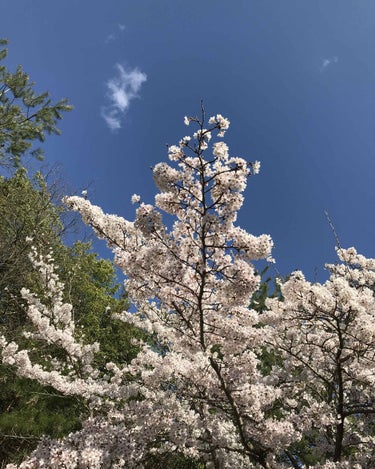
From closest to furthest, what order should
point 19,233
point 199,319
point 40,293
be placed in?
1. point 199,319
2. point 40,293
3. point 19,233

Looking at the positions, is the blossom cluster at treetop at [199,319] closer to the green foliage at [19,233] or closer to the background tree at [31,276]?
the background tree at [31,276]

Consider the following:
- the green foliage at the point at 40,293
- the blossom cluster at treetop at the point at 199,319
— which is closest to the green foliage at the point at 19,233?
the green foliage at the point at 40,293

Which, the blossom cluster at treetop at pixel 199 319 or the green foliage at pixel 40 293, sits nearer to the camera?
the blossom cluster at treetop at pixel 199 319

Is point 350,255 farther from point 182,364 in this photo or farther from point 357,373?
point 182,364

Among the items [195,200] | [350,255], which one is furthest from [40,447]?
[350,255]

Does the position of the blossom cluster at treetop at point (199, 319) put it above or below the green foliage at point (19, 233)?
below

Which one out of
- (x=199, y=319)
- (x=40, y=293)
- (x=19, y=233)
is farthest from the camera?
(x=19, y=233)

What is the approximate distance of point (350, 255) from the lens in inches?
387

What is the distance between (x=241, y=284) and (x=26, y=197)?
57.8ft

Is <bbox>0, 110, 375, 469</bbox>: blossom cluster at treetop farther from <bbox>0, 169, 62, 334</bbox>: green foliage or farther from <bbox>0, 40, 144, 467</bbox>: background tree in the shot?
<bbox>0, 169, 62, 334</bbox>: green foliage

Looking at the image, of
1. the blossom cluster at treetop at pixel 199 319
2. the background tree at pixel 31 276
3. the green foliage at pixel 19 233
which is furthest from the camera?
the green foliage at pixel 19 233

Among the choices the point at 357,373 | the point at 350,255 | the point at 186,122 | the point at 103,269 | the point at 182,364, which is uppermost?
the point at 103,269

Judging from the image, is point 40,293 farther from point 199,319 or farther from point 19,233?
point 199,319

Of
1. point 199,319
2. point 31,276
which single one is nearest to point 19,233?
point 31,276
